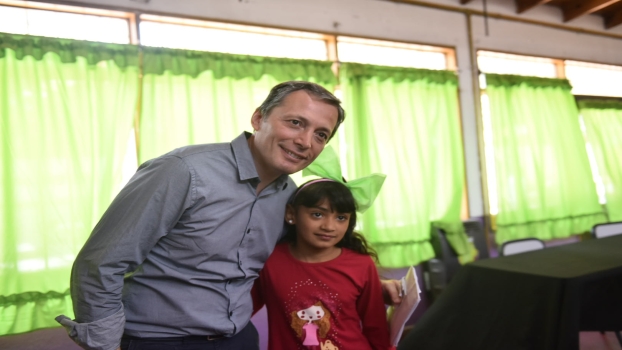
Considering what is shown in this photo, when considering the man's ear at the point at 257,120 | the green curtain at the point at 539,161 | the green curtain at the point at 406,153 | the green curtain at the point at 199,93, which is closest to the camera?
the man's ear at the point at 257,120

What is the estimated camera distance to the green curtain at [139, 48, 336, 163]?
264 cm

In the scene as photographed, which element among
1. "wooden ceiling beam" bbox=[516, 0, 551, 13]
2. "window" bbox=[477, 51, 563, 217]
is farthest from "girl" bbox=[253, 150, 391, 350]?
"wooden ceiling beam" bbox=[516, 0, 551, 13]

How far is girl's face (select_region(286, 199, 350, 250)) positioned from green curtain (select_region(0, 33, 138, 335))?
4.94 feet

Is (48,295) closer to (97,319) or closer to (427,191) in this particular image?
(97,319)

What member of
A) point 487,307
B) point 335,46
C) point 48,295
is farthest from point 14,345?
point 335,46

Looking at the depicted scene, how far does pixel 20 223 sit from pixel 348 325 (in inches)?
73.5

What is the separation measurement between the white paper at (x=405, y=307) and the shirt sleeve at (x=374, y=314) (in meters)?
0.03

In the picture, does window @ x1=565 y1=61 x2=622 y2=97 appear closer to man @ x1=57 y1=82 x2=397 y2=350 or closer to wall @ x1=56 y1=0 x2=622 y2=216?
wall @ x1=56 y1=0 x2=622 y2=216

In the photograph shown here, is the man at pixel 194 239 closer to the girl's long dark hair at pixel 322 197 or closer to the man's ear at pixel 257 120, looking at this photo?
the man's ear at pixel 257 120

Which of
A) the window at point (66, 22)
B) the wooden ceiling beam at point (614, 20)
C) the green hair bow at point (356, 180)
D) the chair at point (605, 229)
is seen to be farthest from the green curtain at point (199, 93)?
the wooden ceiling beam at point (614, 20)

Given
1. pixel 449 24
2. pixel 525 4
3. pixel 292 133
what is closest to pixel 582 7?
pixel 525 4

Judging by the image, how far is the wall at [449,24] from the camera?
296 cm

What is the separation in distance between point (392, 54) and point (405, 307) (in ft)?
8.98

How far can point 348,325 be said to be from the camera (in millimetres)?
1405
